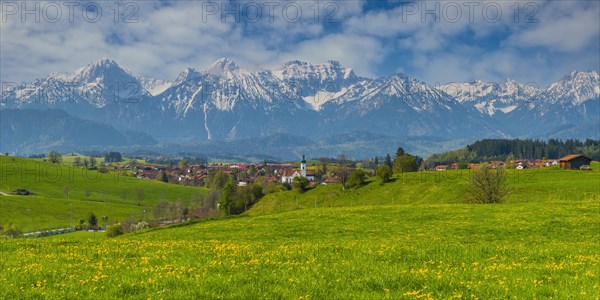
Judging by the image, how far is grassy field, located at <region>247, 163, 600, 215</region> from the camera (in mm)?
93125

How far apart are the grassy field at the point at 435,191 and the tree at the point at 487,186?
37.2ft

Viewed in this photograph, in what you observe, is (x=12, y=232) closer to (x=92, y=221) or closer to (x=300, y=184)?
(x=92, y=221)

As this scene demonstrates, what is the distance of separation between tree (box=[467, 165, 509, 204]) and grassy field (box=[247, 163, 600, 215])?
37.2 ft

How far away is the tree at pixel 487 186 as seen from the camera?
78.5 m

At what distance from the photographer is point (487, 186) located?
78.9m

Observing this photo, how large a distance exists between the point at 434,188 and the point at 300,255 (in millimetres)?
105055

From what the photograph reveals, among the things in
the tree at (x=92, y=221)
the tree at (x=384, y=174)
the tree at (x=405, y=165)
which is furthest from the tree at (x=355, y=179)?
the tree at (x=92, y=221)

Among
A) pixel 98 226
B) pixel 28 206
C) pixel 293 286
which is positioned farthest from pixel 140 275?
pixel 28 206

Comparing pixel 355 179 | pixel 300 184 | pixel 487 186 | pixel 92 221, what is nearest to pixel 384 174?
pixel 355 179

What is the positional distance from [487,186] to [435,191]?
3665 cm

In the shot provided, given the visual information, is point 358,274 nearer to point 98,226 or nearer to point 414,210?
point 414,210

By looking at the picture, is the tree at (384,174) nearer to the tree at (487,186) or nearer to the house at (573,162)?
the house at (573,162)

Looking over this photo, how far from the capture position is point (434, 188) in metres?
119

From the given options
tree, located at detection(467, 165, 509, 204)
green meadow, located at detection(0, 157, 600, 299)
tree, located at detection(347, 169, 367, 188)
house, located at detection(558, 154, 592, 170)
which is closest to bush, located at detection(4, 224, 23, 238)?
tree, located at detection(347, 169, 367, 188)
